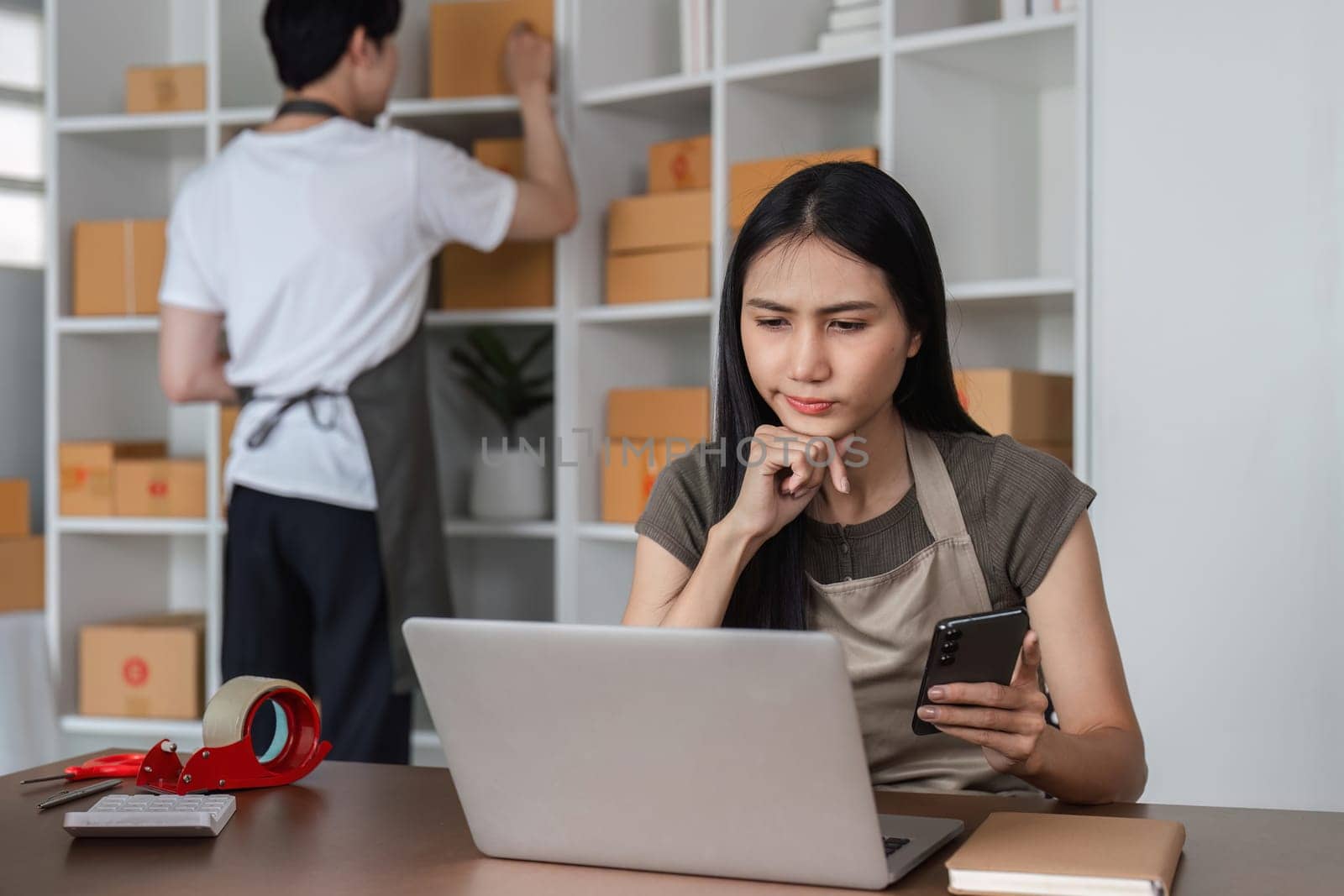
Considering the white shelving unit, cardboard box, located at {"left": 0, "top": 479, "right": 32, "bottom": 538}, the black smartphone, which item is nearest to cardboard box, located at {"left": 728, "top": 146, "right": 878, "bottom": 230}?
the white shelving unit

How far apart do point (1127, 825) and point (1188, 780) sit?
1.44 metres

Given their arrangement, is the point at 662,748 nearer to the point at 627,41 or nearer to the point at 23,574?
the point at 627,41

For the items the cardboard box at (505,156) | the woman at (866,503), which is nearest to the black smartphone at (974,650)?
the woman at (866,503)

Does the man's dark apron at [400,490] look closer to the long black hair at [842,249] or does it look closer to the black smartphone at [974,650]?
the long black hair at [842,249]

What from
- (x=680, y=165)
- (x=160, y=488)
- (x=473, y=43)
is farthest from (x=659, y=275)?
(x=160, y=488)

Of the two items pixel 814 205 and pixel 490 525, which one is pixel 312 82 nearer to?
pixel 490 525

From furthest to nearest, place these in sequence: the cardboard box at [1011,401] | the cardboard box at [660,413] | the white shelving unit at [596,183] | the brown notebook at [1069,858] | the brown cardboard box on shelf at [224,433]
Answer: the brown cardboard box on shelf at [224,433], the cardboard box at [660,413], the white shelving unit at [596,183], the cardboard box at [1011,401], the brown notebook at [1069,858]

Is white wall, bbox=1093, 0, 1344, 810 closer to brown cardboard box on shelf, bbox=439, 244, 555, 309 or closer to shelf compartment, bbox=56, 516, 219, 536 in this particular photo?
brown cardboard box on shelf, bbox=439, 244, 555, 309

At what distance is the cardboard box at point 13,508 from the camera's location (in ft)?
11.6

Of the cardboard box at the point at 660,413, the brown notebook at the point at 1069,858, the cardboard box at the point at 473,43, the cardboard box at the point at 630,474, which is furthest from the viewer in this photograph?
the cardboard box at the point at 473,43

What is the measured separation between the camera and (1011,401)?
2516mm

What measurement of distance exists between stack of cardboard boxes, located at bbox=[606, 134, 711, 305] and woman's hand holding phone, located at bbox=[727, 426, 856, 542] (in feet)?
4.79

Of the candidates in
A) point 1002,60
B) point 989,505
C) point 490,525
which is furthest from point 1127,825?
point 490,525

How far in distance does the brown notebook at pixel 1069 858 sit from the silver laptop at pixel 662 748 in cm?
5
